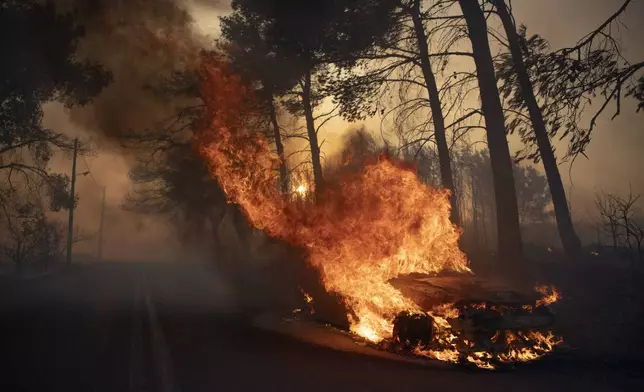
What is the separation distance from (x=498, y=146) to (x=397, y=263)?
557 centimetres

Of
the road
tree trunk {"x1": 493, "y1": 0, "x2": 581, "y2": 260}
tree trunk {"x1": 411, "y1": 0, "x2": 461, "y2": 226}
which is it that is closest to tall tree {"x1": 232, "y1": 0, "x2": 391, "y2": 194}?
tree trunk {"x1": 411, "y1": 0, "x2": 461, "y2": 226}

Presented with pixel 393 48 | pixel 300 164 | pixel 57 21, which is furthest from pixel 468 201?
pixel 57 21

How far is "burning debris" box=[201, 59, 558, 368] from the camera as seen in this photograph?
820cm

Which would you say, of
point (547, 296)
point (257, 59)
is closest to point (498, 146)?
point (547, 296)

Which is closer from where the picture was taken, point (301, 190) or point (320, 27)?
point (320, 27)

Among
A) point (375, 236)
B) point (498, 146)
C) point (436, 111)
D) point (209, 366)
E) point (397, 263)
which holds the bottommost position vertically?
point (209, 366)

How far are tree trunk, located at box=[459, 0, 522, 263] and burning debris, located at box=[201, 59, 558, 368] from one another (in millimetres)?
3102

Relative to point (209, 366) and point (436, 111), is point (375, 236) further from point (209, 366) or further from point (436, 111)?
point (436, 111)

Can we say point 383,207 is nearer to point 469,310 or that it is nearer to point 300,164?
point 469,310

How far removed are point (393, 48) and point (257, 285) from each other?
40.4ft

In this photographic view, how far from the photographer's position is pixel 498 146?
13414mm

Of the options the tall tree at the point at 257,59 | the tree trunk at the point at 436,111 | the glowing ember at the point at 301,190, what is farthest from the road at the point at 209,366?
the tall tree at the point at 257,59

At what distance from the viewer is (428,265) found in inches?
416

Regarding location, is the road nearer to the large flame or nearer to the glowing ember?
the large flame
